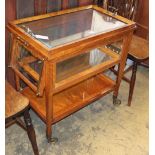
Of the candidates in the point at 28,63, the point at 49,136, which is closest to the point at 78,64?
the point at 28,63

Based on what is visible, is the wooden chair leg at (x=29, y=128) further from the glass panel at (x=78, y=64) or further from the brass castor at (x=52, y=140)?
the glass panel at (x=78, y=64)

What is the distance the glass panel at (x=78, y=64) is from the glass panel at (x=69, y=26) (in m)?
0.27

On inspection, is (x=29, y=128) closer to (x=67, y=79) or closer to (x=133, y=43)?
(x=67, y=79)

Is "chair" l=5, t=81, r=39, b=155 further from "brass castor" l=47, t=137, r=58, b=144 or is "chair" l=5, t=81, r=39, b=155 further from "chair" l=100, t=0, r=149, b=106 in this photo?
"chair" l=100, t=0, r=149, b=106

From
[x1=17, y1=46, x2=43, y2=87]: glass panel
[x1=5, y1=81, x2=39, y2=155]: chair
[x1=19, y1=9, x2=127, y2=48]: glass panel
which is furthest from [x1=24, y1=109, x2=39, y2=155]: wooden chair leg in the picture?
[x1=19, y1=9, x2=127, y2=48]: glass panel

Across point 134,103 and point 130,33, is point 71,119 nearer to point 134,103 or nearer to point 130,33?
point 134,103

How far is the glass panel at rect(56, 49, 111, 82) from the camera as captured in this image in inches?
74.6

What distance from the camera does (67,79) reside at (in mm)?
1795

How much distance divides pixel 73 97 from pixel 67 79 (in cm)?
39

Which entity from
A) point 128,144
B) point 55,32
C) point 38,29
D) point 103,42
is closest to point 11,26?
point 38,29

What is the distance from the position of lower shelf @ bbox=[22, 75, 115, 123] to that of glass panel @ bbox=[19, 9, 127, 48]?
57cm

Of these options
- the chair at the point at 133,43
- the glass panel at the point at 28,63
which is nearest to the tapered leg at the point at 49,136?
the glass panel at the point at 28,63

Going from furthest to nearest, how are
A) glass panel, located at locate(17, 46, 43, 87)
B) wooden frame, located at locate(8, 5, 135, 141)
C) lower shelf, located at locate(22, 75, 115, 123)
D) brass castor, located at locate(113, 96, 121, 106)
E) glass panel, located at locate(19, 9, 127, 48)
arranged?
1. brass castor, located at locate(113, 96, 121, 106)
2. lower shelf, located at locate(22, 75, 115, 123)
3. glass panel, located at locate(17, 46, 43, 87)
4. glass panel, located at locate(19, 9, 127, 48)
5. wooden frame, located at locate(8, 5, 135, 141)

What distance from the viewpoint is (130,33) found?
2.06m
